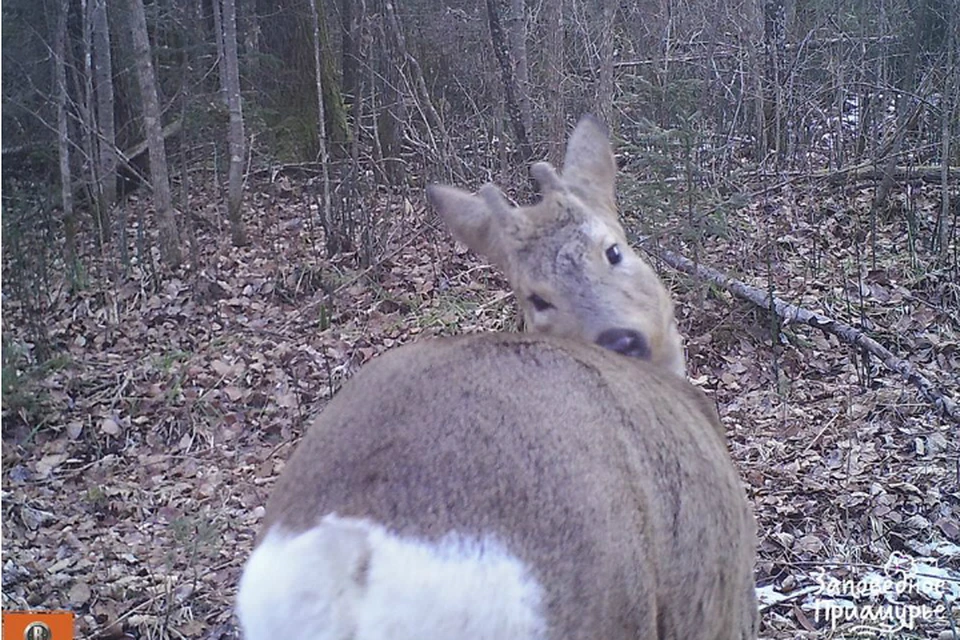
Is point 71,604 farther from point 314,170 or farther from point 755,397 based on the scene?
point 314,170

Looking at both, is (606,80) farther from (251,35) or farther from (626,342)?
(626,342)

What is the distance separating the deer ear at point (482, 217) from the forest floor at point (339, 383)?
2.02 m

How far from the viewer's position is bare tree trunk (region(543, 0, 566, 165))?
30.0ft

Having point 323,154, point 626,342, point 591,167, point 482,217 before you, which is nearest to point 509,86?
point 323,154

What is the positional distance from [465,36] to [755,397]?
6331mm

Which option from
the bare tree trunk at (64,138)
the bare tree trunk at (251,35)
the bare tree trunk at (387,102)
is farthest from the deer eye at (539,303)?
the bare tree trunk at (251,35)

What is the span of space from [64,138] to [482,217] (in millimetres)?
5592

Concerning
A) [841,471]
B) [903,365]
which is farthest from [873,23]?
[841,471]

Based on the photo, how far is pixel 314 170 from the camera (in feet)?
35.3

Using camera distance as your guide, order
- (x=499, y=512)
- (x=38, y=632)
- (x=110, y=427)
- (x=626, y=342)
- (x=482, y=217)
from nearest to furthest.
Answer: (x=499, y=512), (x=626, y=342), (x=482, y=217), (x=38, y=632), (x=110, y=427)

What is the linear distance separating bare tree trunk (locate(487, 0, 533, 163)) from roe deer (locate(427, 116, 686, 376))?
511cm

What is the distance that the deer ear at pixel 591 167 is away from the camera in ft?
13.0

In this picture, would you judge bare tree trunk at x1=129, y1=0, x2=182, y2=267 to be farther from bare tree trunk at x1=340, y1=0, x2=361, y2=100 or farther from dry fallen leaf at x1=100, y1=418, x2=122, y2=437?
dry fallen leaf at x1=100, y1=418, x2=122, y2=437

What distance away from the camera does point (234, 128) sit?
9.80 meters
